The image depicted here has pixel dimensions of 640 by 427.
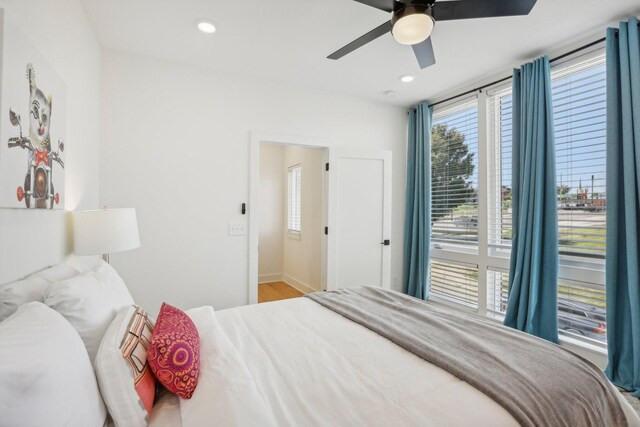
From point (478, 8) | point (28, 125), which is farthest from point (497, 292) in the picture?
point (28, 125)

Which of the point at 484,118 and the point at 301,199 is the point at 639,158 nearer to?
the point at 484,118

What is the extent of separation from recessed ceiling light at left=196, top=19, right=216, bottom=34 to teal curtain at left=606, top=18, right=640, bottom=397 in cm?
300

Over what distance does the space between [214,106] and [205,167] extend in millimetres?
635

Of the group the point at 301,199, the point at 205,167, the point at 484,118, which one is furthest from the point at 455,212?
the point at 205,167

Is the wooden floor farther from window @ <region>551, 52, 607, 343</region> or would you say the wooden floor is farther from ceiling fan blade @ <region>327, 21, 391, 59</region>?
ceiling fan blade @ <region>327, 21, 391, 59</region>

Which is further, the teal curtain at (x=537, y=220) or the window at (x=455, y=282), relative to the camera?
the window at (x=455, y=282)

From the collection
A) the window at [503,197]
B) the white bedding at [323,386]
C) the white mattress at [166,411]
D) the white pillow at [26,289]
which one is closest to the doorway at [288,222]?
the window at [503,197]

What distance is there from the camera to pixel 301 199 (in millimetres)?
4918

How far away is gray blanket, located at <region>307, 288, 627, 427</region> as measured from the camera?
Answer: 1.09 m

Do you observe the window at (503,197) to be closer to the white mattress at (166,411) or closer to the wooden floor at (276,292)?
the wooden floor at (276,292)

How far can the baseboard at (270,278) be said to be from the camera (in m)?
5.43

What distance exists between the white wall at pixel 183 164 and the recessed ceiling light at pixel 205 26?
2.21 ft

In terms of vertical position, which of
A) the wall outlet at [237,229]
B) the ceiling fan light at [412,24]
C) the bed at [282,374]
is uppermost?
the ceiling fan light at [412,24]

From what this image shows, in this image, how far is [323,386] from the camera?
1150 mm
